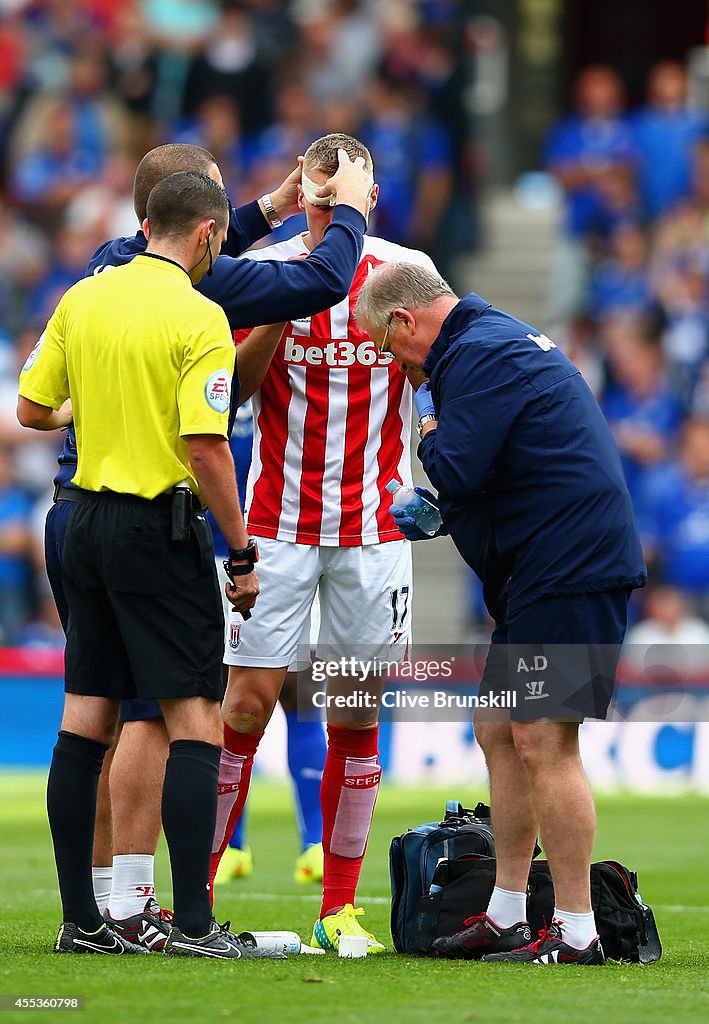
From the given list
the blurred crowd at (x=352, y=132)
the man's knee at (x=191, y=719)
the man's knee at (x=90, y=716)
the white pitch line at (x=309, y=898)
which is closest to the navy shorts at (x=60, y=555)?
the man's knee at (x=90, y=716)

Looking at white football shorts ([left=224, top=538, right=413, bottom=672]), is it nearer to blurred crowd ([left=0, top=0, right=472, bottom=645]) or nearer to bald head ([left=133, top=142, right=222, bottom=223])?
bald head ([left=133, top=142, right=222, bottom=223])

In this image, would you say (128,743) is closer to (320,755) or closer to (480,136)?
(320,755)

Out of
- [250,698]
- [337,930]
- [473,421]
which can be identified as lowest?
[337,930]

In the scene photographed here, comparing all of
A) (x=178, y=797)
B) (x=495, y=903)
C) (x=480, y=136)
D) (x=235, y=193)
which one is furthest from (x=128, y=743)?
(x=480, y=136)

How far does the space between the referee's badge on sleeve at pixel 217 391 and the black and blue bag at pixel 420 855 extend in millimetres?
1690

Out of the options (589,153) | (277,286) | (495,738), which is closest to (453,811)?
(495,738)

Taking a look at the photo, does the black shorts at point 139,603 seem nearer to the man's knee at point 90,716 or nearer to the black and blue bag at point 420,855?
the man's knee at point 90,716

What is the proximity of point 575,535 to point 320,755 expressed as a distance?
3059 millimetres

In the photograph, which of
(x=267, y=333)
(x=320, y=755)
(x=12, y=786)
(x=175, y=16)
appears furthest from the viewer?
(x=175, y=16)

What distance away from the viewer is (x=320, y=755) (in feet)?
27.2

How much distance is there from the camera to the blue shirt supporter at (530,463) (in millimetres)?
5520

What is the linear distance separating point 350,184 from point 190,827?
223 centimetres

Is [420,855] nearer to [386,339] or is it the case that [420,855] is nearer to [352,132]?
[386,339]

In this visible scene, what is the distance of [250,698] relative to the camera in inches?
249
